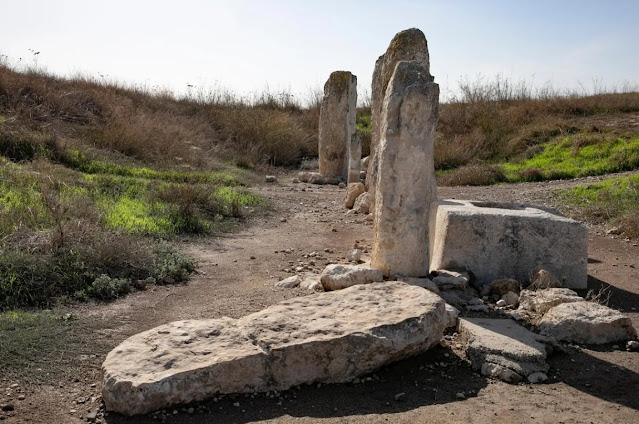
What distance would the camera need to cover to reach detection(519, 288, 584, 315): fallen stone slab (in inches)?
214

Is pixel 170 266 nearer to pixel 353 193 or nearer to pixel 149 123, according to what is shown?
pixel 353 193

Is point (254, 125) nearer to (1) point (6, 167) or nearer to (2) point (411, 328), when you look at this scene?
Answer: (1) point (6, 167)

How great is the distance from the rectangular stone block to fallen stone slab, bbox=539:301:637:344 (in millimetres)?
1193

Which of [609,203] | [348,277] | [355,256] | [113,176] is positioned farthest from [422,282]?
[113,176]

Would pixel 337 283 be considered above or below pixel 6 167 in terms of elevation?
below

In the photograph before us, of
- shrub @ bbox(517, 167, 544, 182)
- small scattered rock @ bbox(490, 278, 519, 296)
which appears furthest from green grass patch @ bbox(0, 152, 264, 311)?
shrub @ bbox(517, 167, 544, 182)

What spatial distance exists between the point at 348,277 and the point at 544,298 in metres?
1.70

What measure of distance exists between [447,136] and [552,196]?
789 centimetres

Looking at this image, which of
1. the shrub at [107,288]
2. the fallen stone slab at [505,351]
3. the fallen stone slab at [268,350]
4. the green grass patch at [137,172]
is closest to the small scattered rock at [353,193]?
the green grass patch at [137,172]

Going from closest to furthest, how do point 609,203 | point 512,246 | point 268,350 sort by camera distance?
1. point 268,350
2. point 512,246
3. point 609,203

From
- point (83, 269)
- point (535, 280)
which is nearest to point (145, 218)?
point (83, 269)

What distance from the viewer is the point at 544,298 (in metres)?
5.55

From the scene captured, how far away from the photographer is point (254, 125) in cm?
1869

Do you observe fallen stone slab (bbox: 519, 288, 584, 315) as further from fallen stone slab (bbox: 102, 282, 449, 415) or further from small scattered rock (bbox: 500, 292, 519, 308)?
fallen stone slab (bbox: 102, 282, 449, 415)
